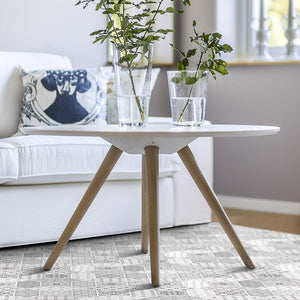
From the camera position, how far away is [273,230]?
2.98 meters

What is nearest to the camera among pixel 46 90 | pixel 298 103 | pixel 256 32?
pixel 46 90

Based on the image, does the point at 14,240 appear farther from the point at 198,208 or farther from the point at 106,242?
the point at 198,208

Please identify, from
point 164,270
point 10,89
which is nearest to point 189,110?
point 164,270

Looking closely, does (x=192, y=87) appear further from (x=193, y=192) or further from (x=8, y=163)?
(x=193, y=192)

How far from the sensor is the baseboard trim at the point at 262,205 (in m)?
3.46

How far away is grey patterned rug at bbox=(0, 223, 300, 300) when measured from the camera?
1.93 meters

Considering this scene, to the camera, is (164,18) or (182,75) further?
(164,18)

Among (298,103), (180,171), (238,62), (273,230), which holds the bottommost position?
(273,230)

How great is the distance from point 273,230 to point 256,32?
1.23 m

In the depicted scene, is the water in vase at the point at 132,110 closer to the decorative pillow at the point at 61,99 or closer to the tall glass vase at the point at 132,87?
the tall glass vase at the point at 132,87

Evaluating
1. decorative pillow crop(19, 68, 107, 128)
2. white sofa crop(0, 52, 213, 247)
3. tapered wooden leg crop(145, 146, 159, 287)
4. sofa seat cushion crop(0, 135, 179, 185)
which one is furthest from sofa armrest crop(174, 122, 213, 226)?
tapered wooden leg crop(145, 146, 159, 287)

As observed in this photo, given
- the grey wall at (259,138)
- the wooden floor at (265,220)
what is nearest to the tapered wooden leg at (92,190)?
the wooden floor at (265,220)

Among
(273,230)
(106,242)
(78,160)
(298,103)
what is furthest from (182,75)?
(298,103)

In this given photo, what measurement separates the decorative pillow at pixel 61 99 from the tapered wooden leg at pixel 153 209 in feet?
3.06
